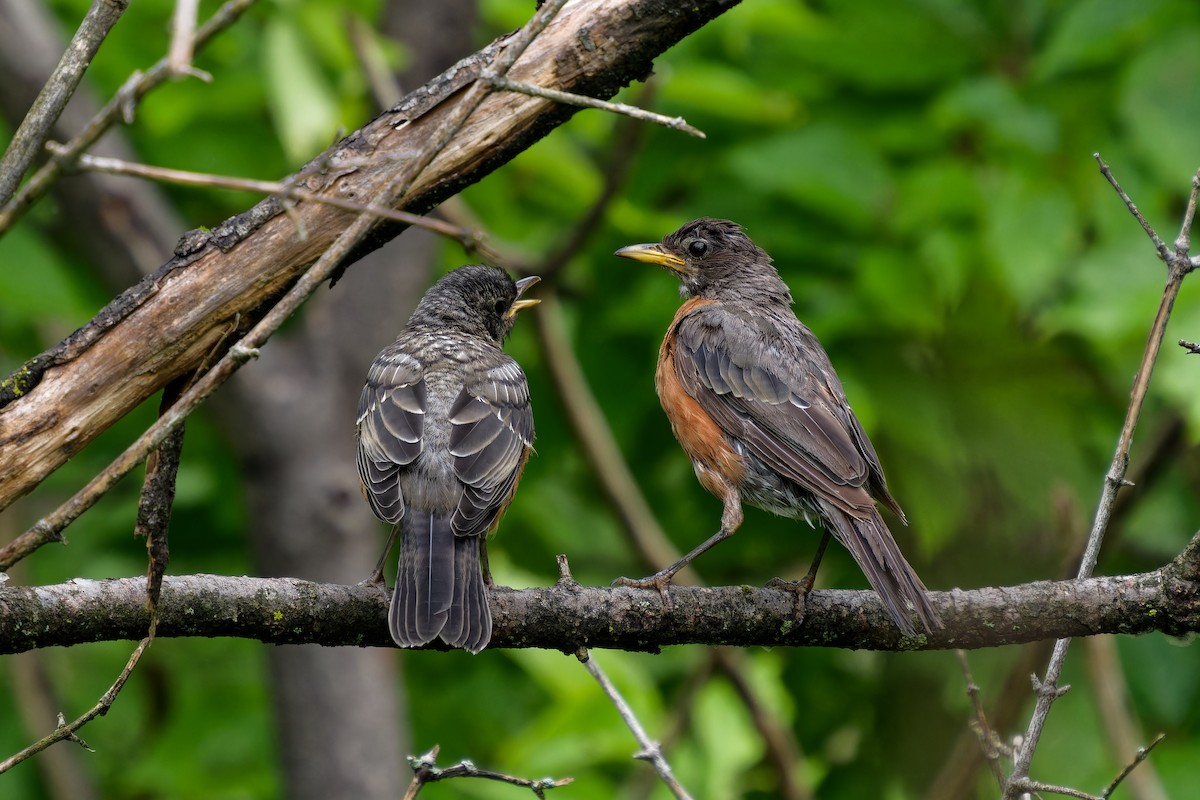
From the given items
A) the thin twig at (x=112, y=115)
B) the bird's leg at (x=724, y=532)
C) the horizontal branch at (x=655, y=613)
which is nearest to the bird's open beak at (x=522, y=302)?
the bird's leg at (x=724, y=532)

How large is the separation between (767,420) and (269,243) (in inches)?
Answer: 96.1

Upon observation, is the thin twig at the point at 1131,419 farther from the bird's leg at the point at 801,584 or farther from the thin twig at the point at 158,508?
the thin twig at the point at 158,508

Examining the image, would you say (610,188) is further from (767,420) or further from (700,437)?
(767,420)

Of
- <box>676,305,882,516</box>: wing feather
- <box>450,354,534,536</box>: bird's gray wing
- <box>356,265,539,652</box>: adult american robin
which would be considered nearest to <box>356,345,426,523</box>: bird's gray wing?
<box>356,265,539,652</box>: adult american robin

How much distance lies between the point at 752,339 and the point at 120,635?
323 centimetres

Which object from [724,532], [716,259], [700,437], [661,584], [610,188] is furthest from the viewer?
[610,188]

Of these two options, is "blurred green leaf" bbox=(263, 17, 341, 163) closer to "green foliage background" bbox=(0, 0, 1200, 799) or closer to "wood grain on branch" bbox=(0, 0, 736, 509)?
"green foliage background" bbox=(0, 0, 1200, 799)

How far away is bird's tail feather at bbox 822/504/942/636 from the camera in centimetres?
385

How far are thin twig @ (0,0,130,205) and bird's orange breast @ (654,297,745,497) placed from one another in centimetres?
326

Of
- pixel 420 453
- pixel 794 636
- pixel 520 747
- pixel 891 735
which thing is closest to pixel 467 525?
pixel 420 453

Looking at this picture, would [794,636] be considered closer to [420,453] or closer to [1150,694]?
[420,453]

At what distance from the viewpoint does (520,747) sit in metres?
6.32

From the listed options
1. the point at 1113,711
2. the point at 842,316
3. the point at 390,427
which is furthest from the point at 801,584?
the point at 1113,711

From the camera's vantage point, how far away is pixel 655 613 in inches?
152
